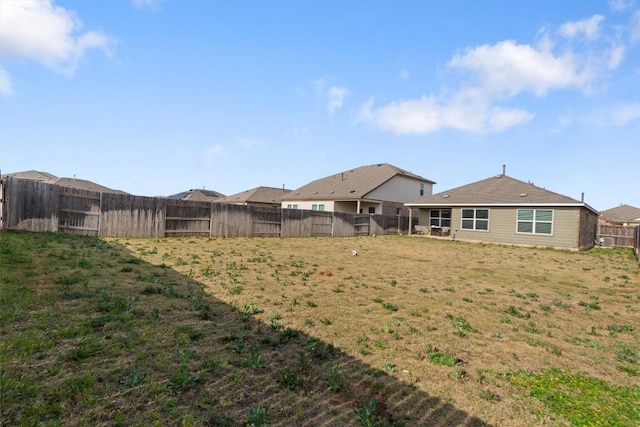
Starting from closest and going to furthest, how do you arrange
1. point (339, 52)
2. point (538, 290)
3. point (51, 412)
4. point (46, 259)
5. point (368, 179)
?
1. point (51, 412)
2. point (46, 259)
3. point (538, 290)
4. point (339, 52)
5. point (368, 179)

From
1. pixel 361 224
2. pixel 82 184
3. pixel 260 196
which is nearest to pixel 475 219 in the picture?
pixel 361 224

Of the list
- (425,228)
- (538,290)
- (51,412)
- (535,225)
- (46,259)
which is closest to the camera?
(51,412)

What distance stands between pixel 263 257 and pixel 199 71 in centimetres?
800

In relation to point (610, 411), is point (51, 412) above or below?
above

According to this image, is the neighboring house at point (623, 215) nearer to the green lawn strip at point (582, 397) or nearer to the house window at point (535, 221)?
the house window at point (535, 221)

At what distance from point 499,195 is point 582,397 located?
2082cm

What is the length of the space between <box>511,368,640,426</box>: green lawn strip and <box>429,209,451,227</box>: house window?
862 inches

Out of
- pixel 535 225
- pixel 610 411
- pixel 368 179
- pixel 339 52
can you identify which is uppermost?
pixel 339 52

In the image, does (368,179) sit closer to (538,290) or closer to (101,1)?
(538,290)

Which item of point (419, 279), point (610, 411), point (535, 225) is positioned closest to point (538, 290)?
point (419, 279)

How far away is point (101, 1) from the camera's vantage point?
7.27 metres

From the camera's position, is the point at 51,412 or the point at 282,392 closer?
the point at 51,412

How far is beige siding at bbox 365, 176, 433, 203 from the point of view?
2892 cm

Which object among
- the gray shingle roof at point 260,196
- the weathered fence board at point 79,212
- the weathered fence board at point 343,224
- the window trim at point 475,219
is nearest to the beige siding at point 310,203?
the gray shingle roof at point 260,196
